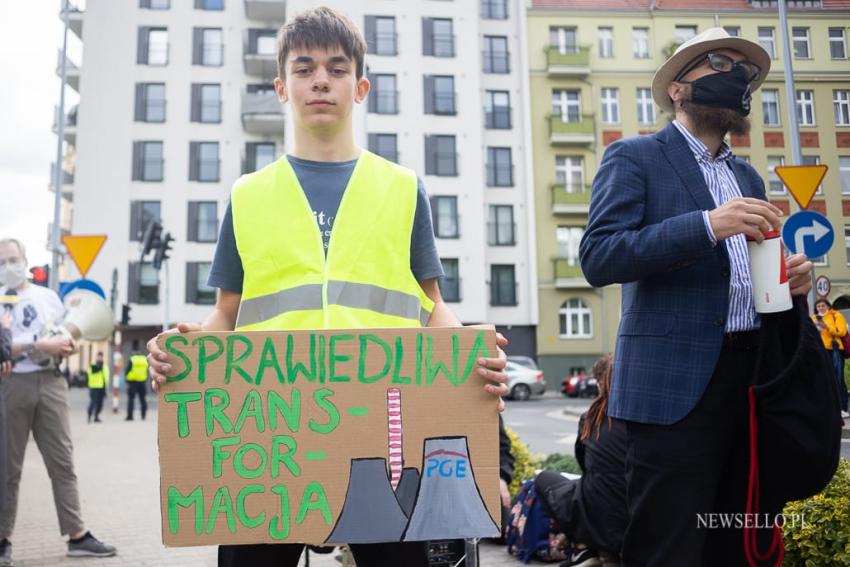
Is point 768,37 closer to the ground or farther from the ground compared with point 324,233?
farther from the ground

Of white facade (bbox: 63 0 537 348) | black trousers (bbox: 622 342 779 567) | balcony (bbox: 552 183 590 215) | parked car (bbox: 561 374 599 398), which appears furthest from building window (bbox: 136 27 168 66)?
black trousers (bbox: 622 342 779 567)

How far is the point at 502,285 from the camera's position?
126 feet

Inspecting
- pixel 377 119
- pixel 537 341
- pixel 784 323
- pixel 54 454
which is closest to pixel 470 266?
pixel 537 341

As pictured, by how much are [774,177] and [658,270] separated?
194 centimetres

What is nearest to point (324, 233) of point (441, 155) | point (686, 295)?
point (686, 295)

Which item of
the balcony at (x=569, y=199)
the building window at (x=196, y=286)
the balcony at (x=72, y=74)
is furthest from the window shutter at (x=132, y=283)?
the balcony at (x=569, y=199)

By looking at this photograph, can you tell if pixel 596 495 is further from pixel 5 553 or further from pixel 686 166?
pixel 5 553

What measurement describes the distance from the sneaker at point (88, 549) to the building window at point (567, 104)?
109 ft

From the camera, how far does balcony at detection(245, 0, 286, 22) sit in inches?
1505

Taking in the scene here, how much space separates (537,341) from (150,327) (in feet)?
61.9

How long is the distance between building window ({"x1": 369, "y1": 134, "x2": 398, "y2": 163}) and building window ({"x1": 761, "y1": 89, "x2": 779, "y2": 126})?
34137 mm

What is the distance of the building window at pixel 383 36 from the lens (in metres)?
38.4

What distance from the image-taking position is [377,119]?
37.9m

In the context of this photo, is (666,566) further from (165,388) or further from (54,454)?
(54,454)
